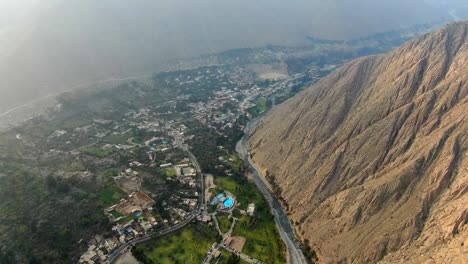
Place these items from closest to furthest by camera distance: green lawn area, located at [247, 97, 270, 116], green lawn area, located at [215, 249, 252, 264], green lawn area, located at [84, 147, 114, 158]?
green lawn area, located at [215, 249, 252, 264] < green lawn area, located at [84, 147, 114, 158] < green lawn area, located at [247, 97, 270, 116]

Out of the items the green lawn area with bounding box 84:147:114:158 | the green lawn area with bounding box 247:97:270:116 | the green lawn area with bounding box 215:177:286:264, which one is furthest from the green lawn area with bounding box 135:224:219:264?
the green lawn area with bounding box 247:97:270:116

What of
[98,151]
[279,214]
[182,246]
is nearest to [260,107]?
[98,151]

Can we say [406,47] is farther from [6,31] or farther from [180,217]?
[6,31]

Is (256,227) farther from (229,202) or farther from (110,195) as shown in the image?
(110,195)

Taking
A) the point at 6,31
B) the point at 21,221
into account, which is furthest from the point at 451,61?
the point at 6,31

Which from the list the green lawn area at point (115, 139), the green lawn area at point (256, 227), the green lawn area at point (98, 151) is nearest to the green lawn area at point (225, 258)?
the green lawn area at point (256, 227)

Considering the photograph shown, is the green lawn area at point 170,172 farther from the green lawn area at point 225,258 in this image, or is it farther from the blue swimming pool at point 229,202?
the green lawn area at point 225,258

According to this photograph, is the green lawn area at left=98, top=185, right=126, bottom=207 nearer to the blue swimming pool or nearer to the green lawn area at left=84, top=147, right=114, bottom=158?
the green lawn area at left=84, top=147, right=114, bottom=158
